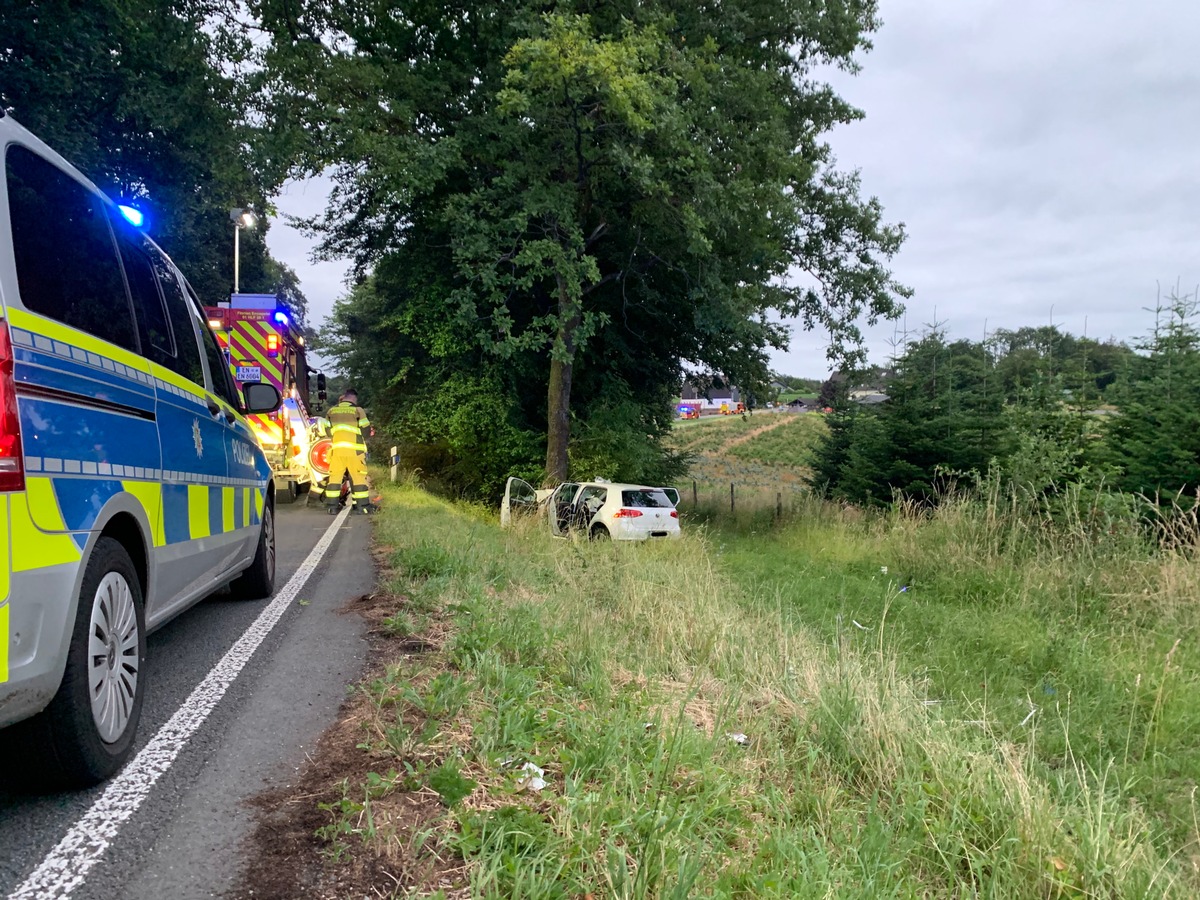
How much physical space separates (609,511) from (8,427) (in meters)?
11.6

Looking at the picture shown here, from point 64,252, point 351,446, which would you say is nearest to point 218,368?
→ point 64,252

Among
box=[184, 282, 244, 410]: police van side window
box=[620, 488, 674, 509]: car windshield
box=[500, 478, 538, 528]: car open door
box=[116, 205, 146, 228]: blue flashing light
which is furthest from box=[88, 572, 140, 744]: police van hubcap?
box=[620, 488, 674, 509]: car windshield

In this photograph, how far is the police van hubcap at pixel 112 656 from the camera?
288 centimetres

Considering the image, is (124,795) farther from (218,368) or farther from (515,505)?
(515,505)

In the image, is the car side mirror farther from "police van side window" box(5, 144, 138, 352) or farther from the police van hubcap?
the police van hubcap

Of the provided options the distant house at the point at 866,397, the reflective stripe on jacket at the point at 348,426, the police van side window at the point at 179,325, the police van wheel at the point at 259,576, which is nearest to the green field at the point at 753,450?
the distant house at the point at 866,397

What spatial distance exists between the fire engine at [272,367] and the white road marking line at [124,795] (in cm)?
1044

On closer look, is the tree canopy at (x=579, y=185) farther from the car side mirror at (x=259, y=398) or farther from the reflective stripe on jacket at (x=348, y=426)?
the car side mirror at (x=259, y=398)

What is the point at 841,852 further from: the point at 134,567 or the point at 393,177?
the point at 393,177

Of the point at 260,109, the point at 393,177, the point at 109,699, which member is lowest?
the point at 109,699

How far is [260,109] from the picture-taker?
1398 centimetres

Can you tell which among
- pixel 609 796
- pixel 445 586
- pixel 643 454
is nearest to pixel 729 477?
pixel 643 454

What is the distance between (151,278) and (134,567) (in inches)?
66.5

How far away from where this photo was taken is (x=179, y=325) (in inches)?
183
